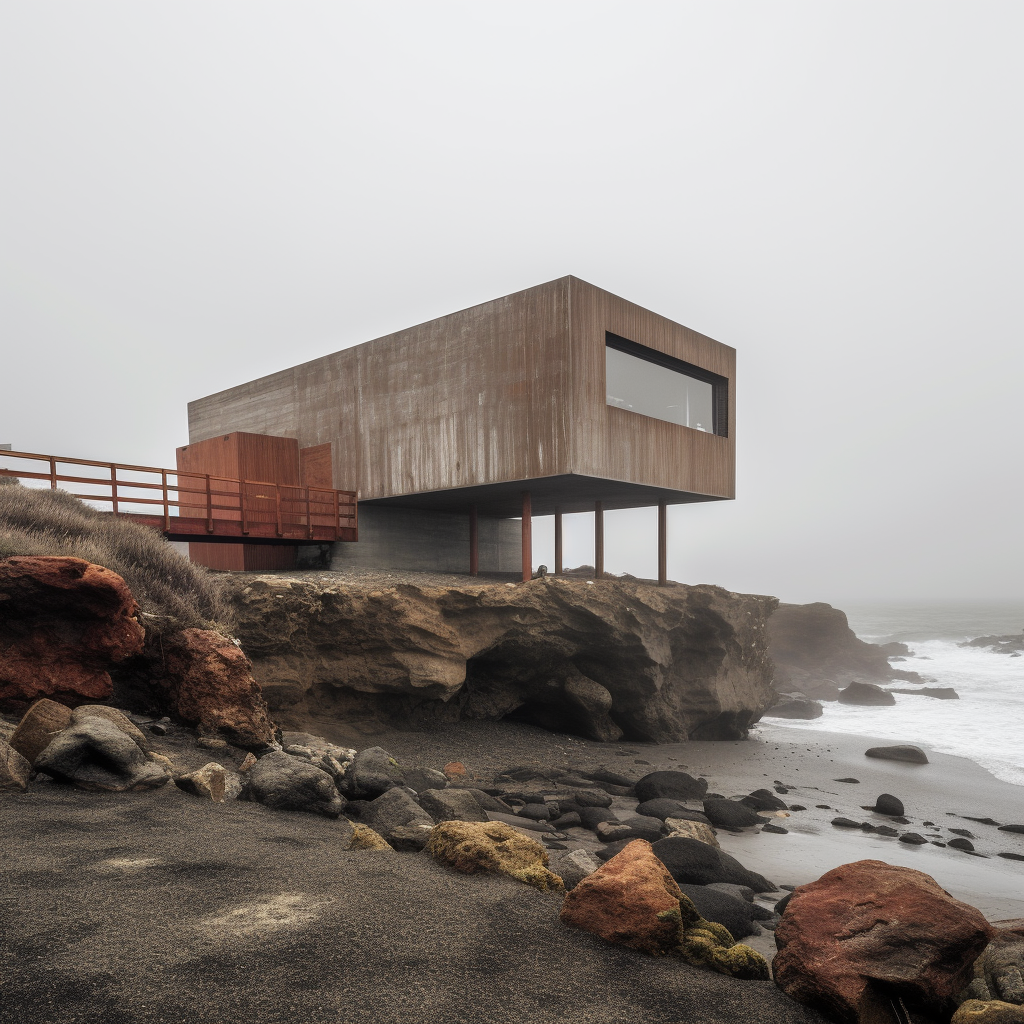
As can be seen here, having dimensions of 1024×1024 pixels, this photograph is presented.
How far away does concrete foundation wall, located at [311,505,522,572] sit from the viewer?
21141 mm

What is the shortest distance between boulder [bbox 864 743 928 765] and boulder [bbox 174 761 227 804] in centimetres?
1757

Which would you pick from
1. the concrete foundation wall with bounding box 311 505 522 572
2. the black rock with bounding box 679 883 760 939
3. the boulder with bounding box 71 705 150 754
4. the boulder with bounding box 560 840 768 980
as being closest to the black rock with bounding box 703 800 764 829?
the black rock with bounding box 679 883 760 939

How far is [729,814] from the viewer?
1145 cm

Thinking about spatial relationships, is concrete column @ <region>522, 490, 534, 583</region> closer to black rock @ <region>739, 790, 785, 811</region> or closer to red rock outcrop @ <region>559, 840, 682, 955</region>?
black rock @ <region>739, 790, 785, 811</region>

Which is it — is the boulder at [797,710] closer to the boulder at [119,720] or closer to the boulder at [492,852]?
the boulder at [492,852]

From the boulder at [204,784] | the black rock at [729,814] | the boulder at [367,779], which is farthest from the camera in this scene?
the black rock at [729,814]

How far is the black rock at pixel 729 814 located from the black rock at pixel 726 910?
456 cm

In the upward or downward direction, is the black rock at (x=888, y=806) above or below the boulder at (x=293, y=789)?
below

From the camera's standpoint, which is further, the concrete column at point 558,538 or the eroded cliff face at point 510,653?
the concrete column at point 558,538

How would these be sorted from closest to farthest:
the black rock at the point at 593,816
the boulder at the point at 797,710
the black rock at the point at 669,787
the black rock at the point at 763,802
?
the black rock at the point at 593,816 → the black rock at the point at 669,787 → the black rock at the point at 763,802 → the boulder at the point at 797,710

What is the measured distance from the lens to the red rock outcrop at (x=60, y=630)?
7383mm

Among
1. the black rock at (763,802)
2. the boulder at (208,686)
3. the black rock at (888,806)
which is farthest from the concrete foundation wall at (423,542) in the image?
the black rock at (888,806)

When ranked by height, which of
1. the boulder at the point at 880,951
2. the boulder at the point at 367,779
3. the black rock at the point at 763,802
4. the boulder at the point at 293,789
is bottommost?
the black rock at the point at 763,802

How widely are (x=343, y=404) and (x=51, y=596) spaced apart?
47.4 ft
